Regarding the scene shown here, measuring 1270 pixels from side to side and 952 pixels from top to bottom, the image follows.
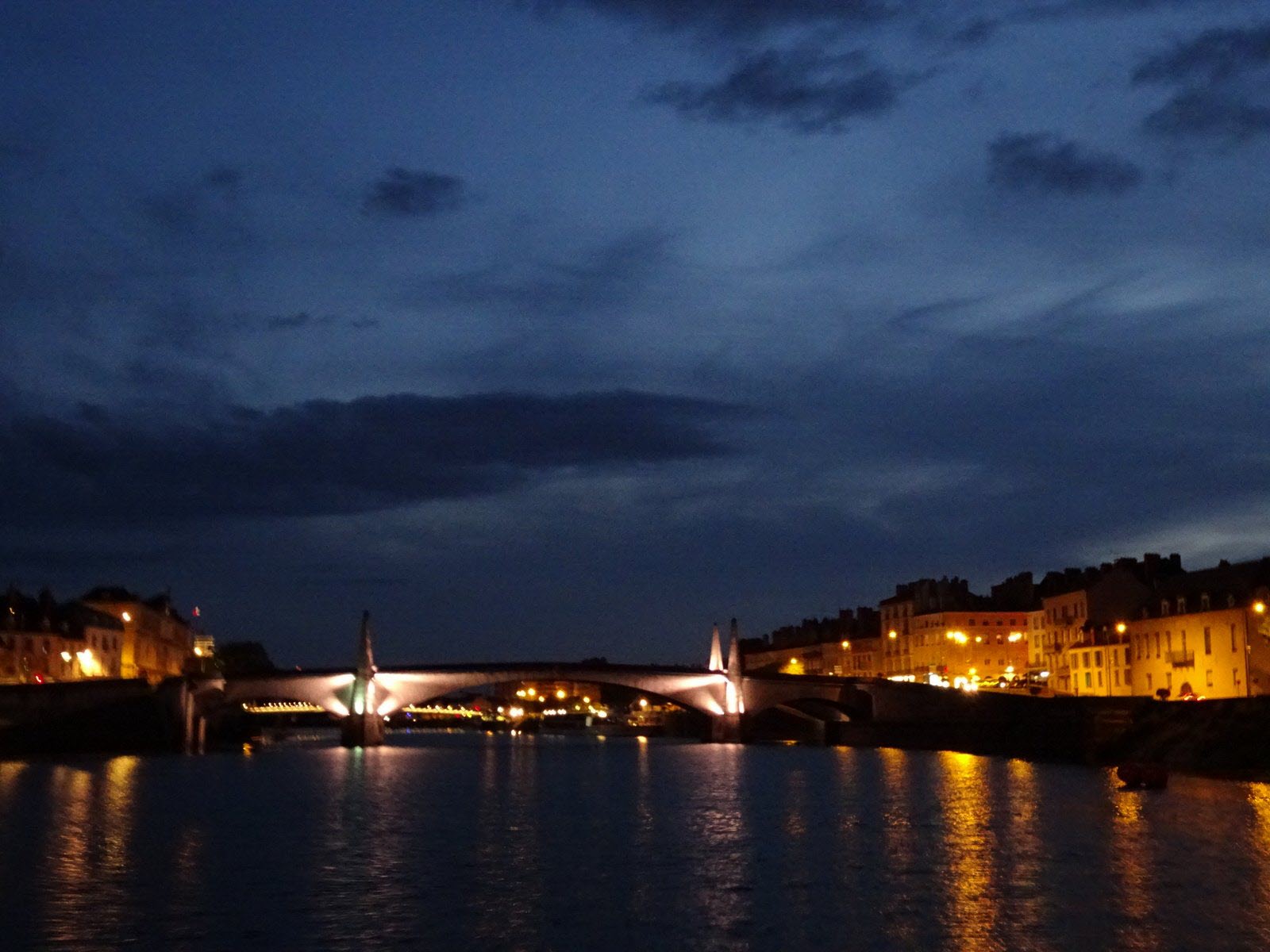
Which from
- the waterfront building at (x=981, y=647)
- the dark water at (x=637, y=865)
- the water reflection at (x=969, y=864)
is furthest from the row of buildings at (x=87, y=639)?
the water reflection at (x=969, y=864)

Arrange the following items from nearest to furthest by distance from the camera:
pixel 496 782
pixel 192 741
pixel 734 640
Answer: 1. pixel 496 782
2. pixel 192 741
3. pixel 734 640

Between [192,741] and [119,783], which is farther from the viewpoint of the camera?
[192,741]

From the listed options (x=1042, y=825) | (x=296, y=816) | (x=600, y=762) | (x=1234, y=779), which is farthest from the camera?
(x=600, y=762)

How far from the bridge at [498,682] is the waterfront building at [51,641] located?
60.4 ft

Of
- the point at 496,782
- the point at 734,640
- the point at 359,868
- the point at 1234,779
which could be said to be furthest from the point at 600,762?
the point at 359,868

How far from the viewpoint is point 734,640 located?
155 meters

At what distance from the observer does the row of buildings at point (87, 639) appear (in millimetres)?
148125

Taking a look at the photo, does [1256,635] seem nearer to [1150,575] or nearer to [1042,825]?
[1150,575]

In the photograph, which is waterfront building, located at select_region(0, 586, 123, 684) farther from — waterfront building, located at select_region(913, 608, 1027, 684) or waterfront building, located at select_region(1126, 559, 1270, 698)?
waterfront building, located at select_region(1126, 559, 1270, 698)

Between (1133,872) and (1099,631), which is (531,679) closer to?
(1099,631)

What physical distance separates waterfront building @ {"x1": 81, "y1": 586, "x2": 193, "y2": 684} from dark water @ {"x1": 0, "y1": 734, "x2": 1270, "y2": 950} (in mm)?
86704

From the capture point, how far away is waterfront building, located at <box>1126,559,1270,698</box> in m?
112

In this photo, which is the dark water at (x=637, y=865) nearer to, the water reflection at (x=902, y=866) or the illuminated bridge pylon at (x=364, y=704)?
the water reflection at (x=902, y=866)

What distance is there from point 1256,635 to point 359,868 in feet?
259
